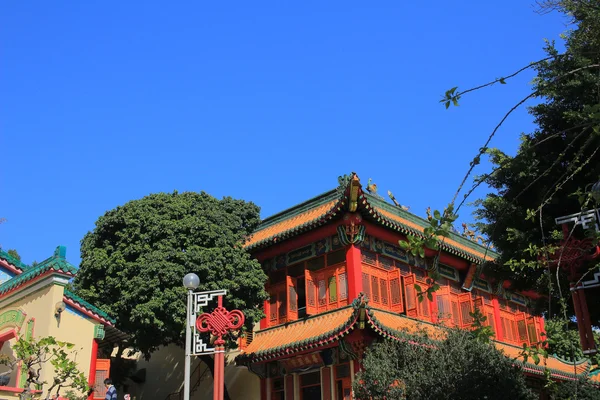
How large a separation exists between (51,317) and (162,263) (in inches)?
134

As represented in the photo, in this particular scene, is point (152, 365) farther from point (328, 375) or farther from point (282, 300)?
point (328, 375)

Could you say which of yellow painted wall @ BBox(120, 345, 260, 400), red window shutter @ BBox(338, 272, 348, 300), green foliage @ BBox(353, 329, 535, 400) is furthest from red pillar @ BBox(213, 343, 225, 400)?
→ yellow painted wall @ BBox(120, 345, 260, 400)

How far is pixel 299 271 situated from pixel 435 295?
434 cm

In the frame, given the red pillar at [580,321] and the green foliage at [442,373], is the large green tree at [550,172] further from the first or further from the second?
the green foliage at [442,373]

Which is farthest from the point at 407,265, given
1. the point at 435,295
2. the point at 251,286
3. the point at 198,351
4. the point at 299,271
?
the point at 198,351

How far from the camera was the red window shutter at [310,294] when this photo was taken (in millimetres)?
18875

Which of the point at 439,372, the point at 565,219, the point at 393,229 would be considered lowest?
the point at 439,372

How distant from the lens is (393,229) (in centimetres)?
1916

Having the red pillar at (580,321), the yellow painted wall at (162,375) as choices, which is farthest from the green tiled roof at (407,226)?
the red pillar at (580,321)

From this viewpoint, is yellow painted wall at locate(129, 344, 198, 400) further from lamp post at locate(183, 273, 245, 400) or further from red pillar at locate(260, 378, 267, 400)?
lamp post at locate(183, 273, 245, 400)

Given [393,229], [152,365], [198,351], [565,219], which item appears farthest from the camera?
[152,365]

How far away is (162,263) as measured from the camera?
17.6 m

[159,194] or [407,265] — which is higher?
[159,194]

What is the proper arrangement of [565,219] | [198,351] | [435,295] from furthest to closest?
[435,295]
[198,351]
[565,219]
